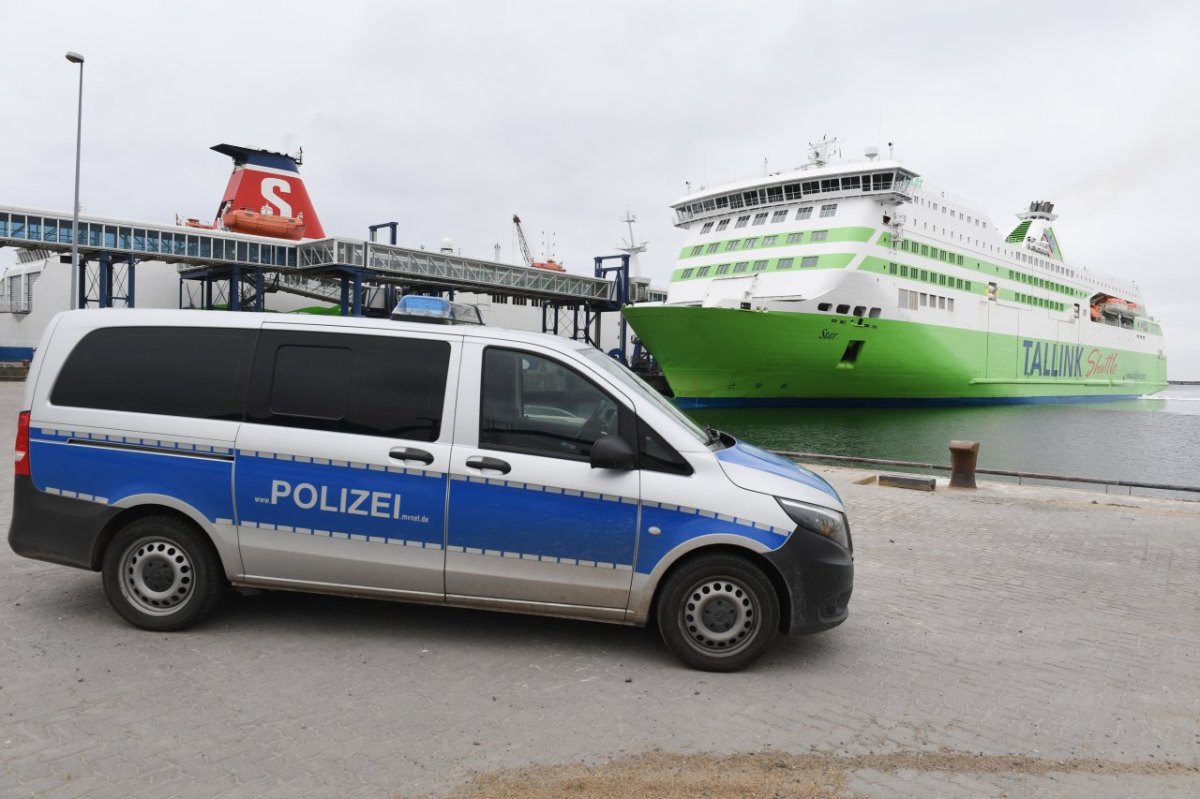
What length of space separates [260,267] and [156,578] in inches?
1795

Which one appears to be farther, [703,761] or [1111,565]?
[1111,565]

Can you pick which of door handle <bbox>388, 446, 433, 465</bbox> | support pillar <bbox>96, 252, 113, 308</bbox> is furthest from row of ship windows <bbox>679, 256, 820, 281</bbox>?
door handle <bbox>388, 446, 433, 465</bbox>

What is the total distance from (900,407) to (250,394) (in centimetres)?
4101

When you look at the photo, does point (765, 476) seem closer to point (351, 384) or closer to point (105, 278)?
point (351, 384)

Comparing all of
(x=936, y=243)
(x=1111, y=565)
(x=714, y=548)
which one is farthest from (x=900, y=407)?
(x=714, y=548)

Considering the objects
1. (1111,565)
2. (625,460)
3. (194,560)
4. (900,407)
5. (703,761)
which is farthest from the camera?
(900,407)

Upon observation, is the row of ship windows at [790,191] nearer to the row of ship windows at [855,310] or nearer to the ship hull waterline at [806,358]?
the row of ship windows at [855,310]

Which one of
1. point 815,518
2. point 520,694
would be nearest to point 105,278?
point 520,694

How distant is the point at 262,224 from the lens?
156 feet

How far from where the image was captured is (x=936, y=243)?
42.0m

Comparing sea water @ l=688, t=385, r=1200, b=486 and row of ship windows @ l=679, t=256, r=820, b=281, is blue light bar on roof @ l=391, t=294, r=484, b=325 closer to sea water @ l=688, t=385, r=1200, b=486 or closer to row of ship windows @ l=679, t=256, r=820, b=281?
sea water @ l=688, t=385, r=1200, b=486

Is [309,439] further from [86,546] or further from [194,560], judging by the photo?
[86,546]

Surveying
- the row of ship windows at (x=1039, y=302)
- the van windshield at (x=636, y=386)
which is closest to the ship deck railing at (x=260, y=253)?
the row of ship windows at (x=1039, y=302)

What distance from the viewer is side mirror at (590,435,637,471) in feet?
13.2
